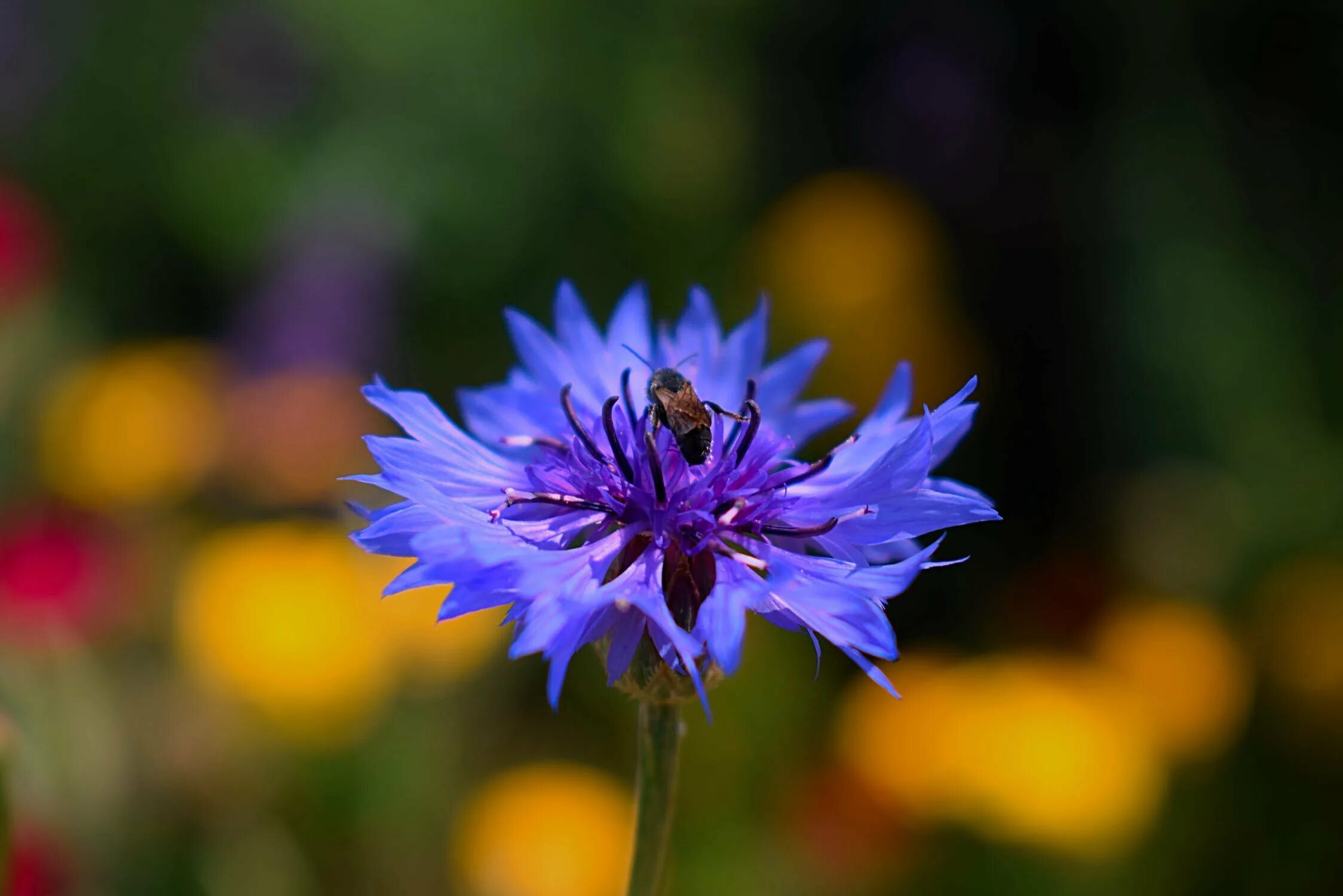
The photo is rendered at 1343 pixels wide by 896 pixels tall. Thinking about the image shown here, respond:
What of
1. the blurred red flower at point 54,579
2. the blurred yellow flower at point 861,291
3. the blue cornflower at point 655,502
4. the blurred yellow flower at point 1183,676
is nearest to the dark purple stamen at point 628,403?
the blue cornflower at point 655,502

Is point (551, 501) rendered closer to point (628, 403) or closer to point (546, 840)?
point (628, 403)

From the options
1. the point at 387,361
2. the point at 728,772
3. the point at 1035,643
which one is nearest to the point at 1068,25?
the point at 1035,643

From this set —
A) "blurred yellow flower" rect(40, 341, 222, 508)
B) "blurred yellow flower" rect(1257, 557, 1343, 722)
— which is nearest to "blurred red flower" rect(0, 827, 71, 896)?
"blurred yellow flower" rect(40, 341, 222, 508)

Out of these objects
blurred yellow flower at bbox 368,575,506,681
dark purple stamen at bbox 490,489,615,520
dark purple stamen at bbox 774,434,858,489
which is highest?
dark purple stamen at bbox 490,489,615,520

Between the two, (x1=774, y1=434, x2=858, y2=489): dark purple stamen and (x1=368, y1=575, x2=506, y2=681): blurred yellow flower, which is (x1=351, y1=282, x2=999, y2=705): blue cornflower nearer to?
(x1=774, y1=434, x2=858, y2=489): dark purple stamen

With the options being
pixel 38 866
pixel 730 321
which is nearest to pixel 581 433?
pixel 38 866
